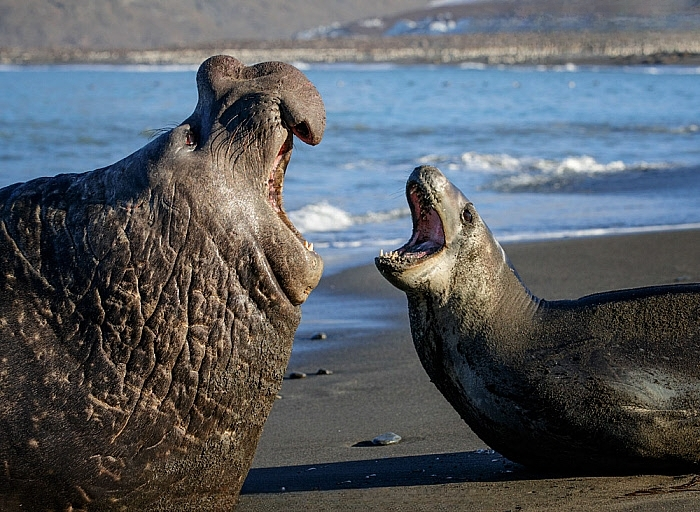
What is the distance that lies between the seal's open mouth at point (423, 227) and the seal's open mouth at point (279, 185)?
3.96 feet

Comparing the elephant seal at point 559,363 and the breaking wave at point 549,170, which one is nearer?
the elephant seal at point 559,363

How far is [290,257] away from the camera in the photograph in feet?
11.6

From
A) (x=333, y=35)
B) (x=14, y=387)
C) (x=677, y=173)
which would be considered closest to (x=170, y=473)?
(x=14, y=387)

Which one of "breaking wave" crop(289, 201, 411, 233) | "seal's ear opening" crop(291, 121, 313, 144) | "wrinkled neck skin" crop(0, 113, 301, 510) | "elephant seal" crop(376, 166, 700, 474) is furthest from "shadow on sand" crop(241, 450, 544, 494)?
"breaking wave" crop(289, 201, 411, 233)

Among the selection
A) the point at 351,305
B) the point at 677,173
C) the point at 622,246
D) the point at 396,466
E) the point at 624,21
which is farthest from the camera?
the point at 624,21

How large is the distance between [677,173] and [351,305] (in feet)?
30.8

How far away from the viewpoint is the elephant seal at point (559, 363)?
429 centimetres

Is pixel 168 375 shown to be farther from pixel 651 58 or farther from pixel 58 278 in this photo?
pixel 651 58

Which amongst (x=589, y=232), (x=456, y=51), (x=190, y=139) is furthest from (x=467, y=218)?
(x=456, y=51)

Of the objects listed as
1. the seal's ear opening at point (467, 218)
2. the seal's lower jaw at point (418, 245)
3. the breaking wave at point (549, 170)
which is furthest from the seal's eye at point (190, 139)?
the breaking wave at point (549, 170)

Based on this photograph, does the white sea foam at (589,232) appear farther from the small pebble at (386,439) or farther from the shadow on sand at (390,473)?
the shadow on sand at (390,473)

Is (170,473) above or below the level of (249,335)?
below

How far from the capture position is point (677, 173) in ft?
53.9

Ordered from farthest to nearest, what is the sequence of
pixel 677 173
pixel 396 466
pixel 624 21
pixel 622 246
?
1. pixel 624 21
2. pixel 677 173
3. pixel 622 246
4. pixel 396 466
